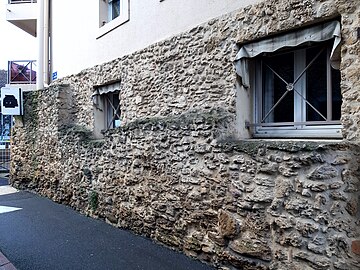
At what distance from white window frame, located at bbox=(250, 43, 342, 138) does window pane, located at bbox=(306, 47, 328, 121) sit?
0.04 meters

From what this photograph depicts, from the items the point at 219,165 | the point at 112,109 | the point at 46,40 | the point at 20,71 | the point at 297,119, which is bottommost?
the point at 219,165

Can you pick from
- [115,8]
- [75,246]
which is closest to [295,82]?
[75,246]

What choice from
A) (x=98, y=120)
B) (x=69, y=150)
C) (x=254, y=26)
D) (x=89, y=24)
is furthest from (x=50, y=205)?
(x=254, y=26)

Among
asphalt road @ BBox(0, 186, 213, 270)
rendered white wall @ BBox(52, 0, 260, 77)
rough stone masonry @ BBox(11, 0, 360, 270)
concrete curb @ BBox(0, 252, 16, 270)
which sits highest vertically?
rendered white wall @ BBox(52, 0, 260, 77)

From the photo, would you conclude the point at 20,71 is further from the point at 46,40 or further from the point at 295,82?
the point at 295,82

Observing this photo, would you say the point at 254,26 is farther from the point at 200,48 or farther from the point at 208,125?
the point at 208,125

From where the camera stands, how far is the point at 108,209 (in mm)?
5965

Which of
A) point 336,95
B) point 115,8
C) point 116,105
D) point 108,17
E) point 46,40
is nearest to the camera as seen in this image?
point 336,95

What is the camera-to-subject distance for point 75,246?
4.83 meters

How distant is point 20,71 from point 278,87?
1211 centimetres

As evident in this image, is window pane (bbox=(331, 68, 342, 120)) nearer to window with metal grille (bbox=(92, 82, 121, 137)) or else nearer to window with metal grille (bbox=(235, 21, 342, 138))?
window with metal grille (bbox=(235, 21, 342, 138))

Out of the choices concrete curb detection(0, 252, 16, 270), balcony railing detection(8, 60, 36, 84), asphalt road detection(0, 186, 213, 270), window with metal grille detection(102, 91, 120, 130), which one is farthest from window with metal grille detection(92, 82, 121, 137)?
balcony railing detection(8, 60, 36, 84)

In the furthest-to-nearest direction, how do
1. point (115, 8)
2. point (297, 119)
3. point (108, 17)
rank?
1. point (108, 17)
2. point (115, 8)
3. point (297, 119)

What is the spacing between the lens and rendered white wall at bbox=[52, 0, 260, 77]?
488cm
